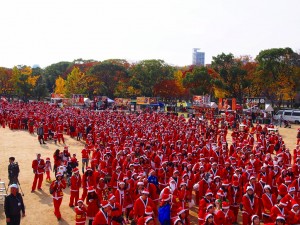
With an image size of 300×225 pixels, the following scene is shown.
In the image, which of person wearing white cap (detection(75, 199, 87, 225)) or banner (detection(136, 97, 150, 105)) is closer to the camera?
person wearing white cap (detection(75, 199, 87, 225))

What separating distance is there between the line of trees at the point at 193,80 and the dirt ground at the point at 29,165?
13.2 metres

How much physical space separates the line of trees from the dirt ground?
13.2 m

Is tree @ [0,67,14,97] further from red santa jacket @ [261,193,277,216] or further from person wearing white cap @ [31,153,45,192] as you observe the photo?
red santa jacket @ [261,193,277,216]

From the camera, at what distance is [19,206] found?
8.13 meters

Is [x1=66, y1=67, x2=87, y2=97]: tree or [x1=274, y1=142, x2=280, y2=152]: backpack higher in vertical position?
[x1=66, y1=67, x2=87, y2=97]: tree

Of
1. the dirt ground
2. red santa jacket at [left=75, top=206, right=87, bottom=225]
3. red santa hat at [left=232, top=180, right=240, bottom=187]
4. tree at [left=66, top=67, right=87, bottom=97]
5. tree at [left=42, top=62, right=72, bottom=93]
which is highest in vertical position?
tree at [left=42, top=62, right=72, bottom=93]

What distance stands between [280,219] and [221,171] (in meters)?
5.24

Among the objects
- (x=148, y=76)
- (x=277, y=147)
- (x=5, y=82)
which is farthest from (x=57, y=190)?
(x=5, y=82)

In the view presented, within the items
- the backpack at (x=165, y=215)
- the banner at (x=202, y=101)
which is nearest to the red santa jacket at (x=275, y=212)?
the backpack at (x=165, y=215)

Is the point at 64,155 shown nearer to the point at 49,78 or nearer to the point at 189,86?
the point at 189,86

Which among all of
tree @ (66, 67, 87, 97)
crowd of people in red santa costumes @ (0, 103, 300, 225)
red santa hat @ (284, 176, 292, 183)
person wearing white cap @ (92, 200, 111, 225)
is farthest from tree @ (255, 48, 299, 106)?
person wearing white cap @ (92, 200, 111, 225)

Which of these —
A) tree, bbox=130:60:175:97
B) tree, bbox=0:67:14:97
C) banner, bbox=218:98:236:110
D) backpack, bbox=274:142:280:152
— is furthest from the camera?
tree, bbox=0:67:14:97

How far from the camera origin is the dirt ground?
1040 cm

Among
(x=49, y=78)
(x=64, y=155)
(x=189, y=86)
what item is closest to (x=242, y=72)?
(x=189, y=86)
